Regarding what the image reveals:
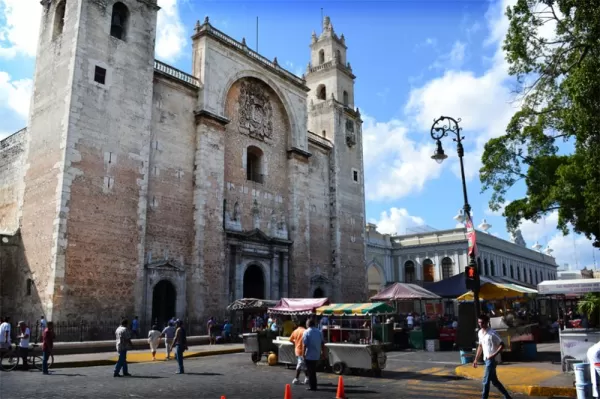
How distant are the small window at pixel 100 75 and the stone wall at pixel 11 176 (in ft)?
18.8

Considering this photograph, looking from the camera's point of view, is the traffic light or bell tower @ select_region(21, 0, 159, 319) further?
bell tower @ select_region(21, 0, 159, 319)

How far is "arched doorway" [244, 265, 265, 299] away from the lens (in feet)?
92.8

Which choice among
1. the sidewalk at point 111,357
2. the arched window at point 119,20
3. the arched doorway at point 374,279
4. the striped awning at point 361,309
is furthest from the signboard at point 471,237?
the arched doorway at point 374,279

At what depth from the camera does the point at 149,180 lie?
76.5 ft

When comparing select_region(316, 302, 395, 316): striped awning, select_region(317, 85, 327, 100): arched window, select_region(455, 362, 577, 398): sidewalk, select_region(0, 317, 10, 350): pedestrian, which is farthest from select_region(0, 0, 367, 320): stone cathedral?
select_region(455, 362, 577, 398): sidewalk

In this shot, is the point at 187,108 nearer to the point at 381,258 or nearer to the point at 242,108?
the point at 242,108

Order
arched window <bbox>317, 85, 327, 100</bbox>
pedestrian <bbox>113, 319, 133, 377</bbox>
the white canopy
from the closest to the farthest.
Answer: pedestrian <bbox>113, 319, 133, 377</bbox>, the white canopy, arched window <bbox>317, 85, 327, 100</bbox>

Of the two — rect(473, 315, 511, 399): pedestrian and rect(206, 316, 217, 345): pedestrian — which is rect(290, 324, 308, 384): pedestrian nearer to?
rect(473, 315, 511, 399): pedestrian

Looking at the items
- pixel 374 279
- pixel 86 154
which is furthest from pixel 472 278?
pixel 374 279

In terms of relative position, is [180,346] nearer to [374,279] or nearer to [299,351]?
[299,351]

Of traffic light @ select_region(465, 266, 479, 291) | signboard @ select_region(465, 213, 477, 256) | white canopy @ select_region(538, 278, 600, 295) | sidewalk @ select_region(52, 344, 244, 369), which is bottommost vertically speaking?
sidewalk @ select_region(52, 344, 244, 369)

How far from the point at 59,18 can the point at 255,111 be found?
37.5ft

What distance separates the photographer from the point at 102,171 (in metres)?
21.2

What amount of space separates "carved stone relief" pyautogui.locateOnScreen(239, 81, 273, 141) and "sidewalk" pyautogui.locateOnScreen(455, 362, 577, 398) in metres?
19.6
